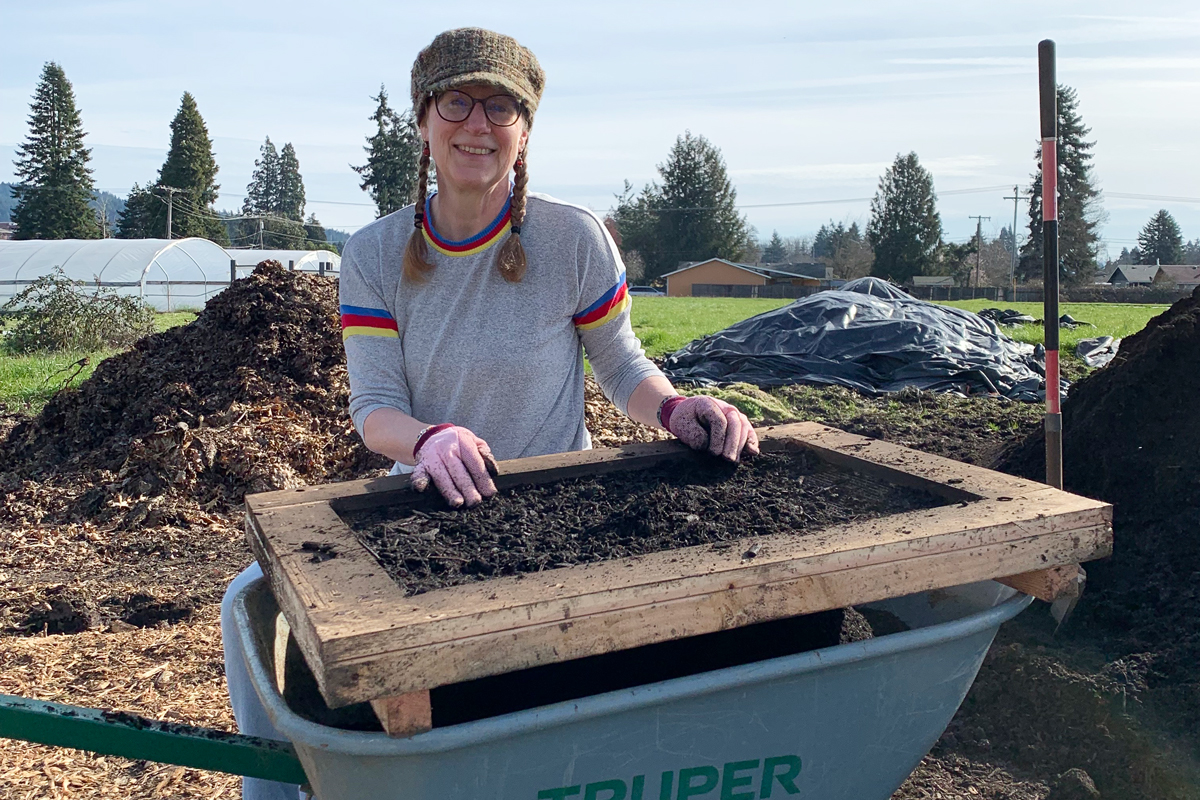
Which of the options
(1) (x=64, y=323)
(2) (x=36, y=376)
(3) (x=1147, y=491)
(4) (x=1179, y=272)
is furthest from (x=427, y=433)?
(4) (x=1179, y=272)

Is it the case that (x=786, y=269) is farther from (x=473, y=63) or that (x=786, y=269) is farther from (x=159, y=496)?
(x=473, y=63)

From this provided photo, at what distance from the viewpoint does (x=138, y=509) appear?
492 centimetres

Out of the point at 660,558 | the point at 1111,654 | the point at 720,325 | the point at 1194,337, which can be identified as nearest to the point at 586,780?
the point at 660,558

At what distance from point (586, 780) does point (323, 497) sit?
77cm

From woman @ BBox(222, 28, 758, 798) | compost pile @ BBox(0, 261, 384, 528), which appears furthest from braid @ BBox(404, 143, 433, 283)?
compost pile @ BBox(0, 261, 384, 528)

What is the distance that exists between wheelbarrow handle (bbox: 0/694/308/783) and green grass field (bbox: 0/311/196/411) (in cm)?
640

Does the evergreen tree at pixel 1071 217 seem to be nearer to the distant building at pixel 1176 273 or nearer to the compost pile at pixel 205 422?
the distant building at pixel 1176 273

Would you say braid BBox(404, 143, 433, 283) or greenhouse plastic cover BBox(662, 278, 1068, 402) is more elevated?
braid BBox(404, 143, 433, 283)

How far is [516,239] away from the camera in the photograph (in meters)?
2.14

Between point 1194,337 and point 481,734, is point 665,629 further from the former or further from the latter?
point 1194,337

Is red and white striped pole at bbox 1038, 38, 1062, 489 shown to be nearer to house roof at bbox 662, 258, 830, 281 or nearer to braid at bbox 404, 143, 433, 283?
braid at bbox 404, 143, 433, 283

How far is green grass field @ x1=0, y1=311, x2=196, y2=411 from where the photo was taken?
26.2 ft

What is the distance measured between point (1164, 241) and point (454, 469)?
4105 inches

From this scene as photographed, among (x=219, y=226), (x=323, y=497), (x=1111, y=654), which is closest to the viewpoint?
(x=323, y=497)
